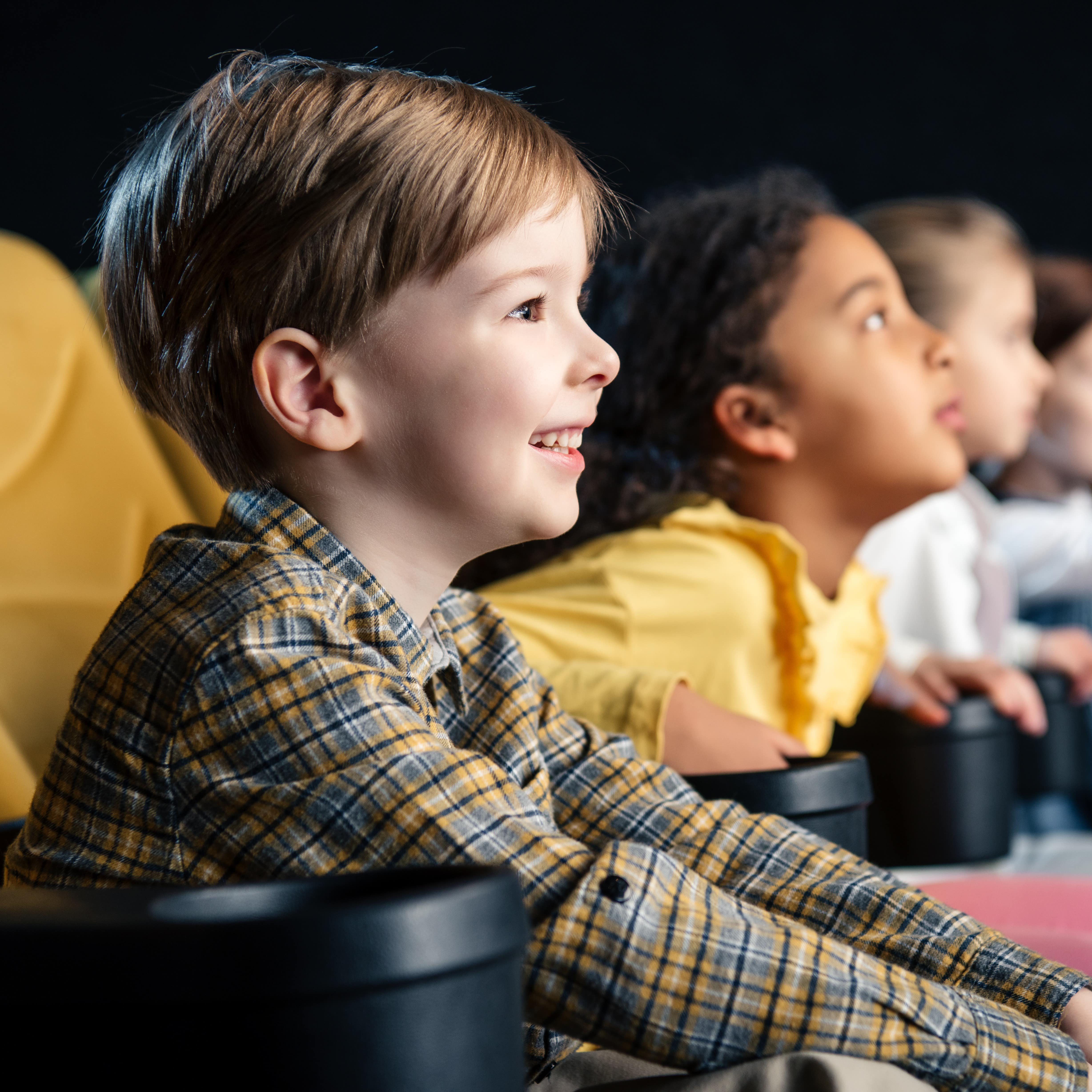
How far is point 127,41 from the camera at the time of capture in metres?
1.14

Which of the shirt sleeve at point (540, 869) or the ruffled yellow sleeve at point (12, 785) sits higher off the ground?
the shirt sleeve at point (540, 869)

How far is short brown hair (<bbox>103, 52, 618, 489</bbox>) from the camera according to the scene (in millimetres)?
542

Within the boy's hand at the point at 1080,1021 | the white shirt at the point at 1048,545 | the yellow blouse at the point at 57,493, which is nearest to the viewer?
the boy's hand at the point at 1080,1021

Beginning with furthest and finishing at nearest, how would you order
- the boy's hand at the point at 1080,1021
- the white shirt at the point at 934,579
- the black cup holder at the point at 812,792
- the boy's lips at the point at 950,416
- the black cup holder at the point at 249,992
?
the white shirt at the point at 934,579
the boy's lips at the point at 950,416
the black cup holder at the point at 812,792
the boy's hand at the point at 1080,1021
the black cup holder at the point at 249,992

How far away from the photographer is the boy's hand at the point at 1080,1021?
54 centimetres

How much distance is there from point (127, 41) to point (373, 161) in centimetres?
72

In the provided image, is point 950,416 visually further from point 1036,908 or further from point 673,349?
point 1036,908

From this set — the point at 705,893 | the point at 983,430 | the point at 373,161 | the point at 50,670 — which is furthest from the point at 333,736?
the point at 983,430

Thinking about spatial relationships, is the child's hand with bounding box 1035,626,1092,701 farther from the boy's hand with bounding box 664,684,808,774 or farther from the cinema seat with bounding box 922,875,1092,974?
the boy's hand with bounding box 664,684,808,774

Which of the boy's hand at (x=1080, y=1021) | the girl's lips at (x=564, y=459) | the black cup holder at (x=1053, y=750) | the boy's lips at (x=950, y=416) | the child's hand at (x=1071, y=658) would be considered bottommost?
the black cup holder at (x=1053, y=750)

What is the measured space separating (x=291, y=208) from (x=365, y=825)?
0.85ft

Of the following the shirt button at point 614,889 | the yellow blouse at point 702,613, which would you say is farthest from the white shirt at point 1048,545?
the shirt button at point 614,889

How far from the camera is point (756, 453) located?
3.30ft

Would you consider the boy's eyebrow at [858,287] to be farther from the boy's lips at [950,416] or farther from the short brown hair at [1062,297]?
the short brown hair at [1062,297]
